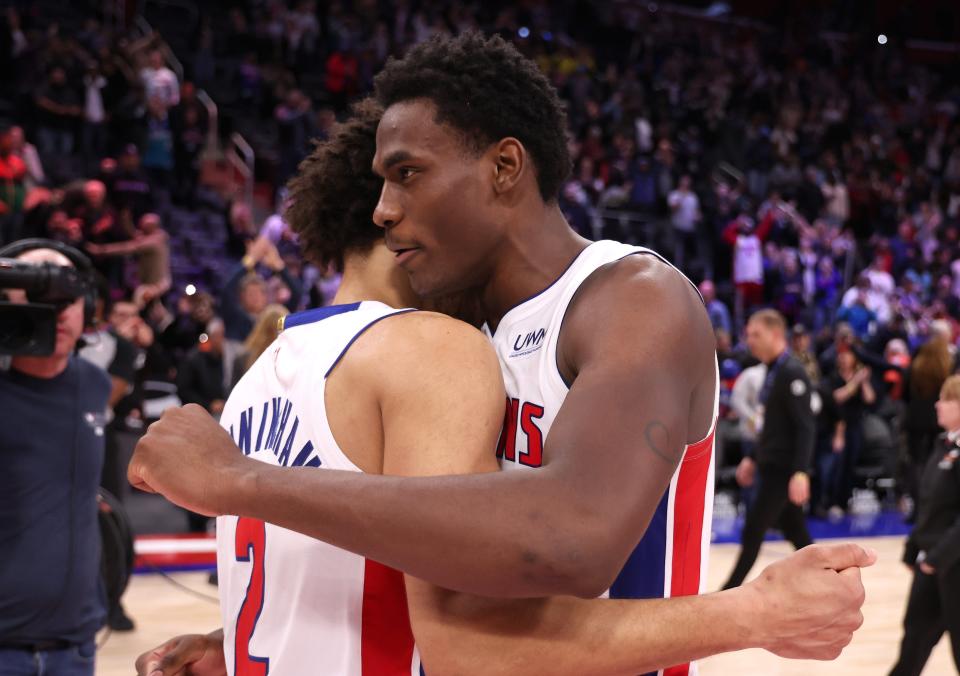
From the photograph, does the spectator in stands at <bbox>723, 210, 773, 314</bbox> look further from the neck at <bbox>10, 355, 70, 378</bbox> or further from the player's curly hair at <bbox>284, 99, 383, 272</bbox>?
the player's curly hair at <bbox>284, 99, 383, 272</bbox>

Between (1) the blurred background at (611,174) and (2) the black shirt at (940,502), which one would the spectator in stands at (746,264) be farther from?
(2) the black shirt at (940,502)

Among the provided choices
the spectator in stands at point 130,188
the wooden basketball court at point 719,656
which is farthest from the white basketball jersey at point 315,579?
the spectator in stands at point 130,188

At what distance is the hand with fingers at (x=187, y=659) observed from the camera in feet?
6.94

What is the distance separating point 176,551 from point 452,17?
11.9m

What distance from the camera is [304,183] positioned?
209cm

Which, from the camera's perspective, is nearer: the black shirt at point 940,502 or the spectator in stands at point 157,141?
the black shirt at point 940,502

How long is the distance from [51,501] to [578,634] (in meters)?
2.14

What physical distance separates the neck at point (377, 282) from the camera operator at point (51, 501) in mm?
1395

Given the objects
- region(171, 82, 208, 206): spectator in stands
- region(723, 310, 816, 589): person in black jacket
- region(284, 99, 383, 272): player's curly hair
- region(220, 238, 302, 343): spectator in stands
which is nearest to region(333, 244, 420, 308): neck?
region(284, 99, 383, 272): player's curly hair

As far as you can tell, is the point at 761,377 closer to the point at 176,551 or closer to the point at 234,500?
the point at 176,551

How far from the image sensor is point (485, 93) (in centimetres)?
183

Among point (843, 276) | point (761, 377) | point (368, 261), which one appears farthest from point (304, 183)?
point (843, 276)

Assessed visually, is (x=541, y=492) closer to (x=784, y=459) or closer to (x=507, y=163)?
(x=507, y=163)

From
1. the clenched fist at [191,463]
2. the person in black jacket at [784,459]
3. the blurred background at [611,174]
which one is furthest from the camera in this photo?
the blurred background at [611,174]
